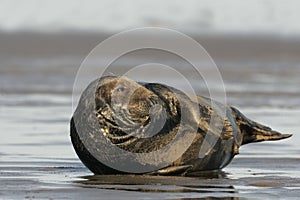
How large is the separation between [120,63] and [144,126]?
15.3 metres

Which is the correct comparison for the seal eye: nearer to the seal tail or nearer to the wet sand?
the wet sand

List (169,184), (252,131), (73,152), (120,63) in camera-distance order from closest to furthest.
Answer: (169,184)
(252,131)
(73,152)
(120,63)

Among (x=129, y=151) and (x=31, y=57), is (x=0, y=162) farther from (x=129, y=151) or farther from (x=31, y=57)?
(x=31, y=57)

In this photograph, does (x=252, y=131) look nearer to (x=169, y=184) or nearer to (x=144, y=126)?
(x=144, y=126)

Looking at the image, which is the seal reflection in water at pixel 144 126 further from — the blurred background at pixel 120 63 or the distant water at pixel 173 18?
the distant water at pixel 173 18

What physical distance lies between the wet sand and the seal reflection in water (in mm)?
161

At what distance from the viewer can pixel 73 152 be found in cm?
1032

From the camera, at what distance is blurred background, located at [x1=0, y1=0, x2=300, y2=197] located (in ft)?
34.2

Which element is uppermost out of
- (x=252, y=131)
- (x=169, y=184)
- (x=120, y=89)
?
(x=120, y=89)

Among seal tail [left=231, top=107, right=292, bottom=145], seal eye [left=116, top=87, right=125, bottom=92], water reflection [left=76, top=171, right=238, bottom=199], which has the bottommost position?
water reflection [left=76, top=171, right=238, bottom=199]

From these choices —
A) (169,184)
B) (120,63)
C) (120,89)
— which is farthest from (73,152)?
(120,63)

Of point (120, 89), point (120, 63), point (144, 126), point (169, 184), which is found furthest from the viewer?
point (120, 63)

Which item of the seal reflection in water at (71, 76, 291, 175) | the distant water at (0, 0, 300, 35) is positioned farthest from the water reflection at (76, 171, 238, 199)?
the distant water at (0, 0, 300, 35)

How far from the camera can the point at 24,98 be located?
1633 centimetres
